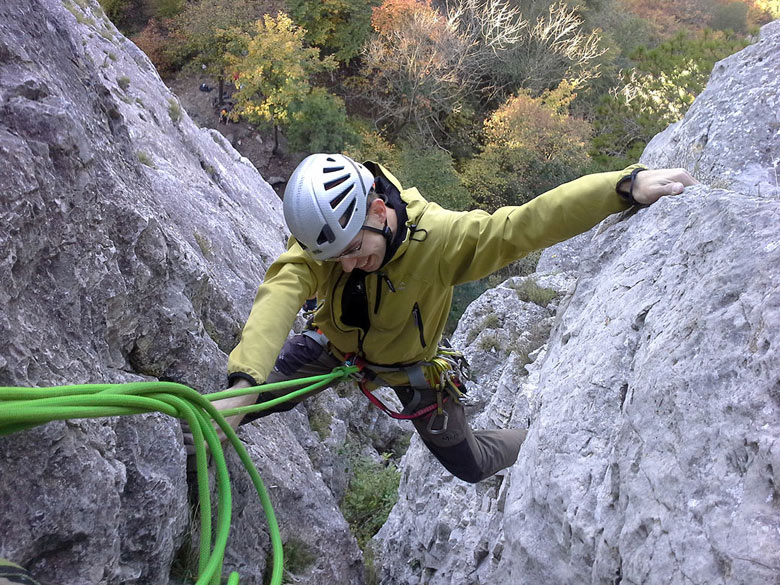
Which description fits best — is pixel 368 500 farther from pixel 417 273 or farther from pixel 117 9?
pixel 117 9

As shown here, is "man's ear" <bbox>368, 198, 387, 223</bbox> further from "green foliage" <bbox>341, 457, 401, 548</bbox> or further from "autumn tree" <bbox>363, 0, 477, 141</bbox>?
"autumn tree" <bbox>363, 0, 477, 141</bbox>

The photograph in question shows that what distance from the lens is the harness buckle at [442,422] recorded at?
385cm

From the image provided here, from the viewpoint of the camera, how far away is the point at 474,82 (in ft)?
74.8

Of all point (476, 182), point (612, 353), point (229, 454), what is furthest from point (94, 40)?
point (476, 182)

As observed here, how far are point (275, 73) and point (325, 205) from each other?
761 inches

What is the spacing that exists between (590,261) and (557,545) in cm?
154

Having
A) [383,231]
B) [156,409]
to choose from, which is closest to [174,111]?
[383,231]

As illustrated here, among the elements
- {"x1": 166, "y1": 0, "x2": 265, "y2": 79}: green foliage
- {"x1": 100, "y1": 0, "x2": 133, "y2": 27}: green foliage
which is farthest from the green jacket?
{"x1": 100, "y1": 0, "x2": 133, "y2": 27}: green foliage

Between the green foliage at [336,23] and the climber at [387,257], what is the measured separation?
71.7 ft

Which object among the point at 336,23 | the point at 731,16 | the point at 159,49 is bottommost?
the point at 731,16

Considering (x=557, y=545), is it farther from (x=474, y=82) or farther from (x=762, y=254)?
(x=474, y=82)

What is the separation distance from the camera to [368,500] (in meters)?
6.72

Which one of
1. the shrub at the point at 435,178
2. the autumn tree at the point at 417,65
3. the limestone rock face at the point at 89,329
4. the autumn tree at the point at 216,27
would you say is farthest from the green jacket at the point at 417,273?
the autumn tree at the point at 216,27

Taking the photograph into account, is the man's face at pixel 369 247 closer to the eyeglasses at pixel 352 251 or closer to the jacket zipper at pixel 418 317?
the eyeglasses at pixel 352 251
